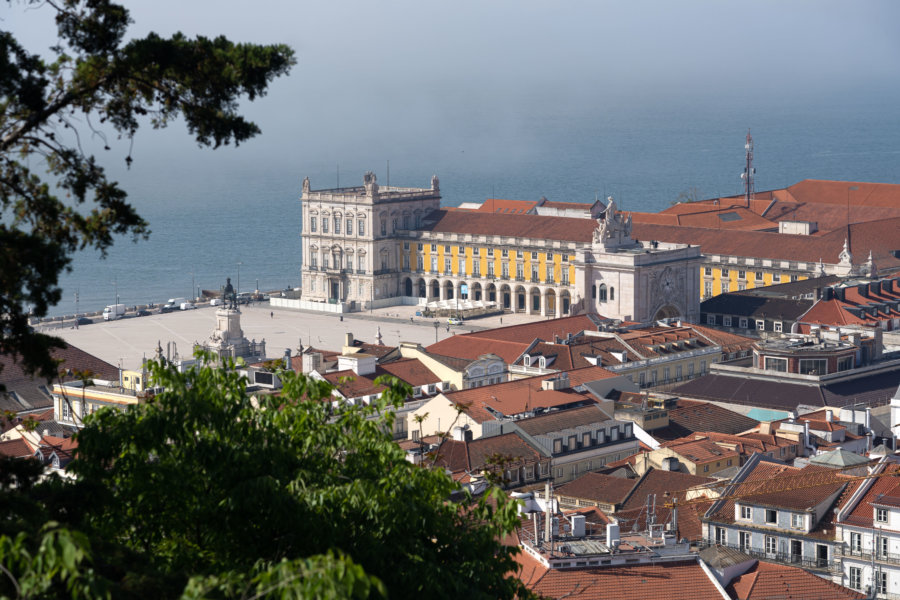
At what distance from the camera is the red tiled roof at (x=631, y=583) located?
30000 mm

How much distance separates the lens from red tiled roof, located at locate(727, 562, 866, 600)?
31.8 m

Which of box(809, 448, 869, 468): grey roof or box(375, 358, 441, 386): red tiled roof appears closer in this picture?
box(809, 448, 869, 468): grey roof

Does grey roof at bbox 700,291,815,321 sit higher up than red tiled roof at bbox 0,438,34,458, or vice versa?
grey roof at bbox 700,291,815,321

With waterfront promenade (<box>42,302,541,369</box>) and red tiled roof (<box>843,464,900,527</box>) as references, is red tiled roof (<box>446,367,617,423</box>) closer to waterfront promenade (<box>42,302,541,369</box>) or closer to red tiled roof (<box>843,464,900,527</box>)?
red tiled roof (<box>843,464,900,527</box>)

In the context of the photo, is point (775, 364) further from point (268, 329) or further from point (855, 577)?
point (268, 329)

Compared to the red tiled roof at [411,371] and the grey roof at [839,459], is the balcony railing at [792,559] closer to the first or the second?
the grey roof at [839,459]

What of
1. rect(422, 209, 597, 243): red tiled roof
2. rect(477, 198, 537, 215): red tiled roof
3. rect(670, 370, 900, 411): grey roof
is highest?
rect(477, 198, 537, 215): red tiled roof

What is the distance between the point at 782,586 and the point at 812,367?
115 feet

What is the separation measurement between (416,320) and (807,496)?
210 ft

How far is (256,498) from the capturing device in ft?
61.7

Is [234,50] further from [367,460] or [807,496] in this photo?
[807,496]

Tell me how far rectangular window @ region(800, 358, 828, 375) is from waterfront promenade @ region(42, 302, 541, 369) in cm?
2684

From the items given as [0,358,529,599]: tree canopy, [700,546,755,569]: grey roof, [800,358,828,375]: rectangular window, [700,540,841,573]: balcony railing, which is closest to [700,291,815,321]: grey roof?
[800,358,828,375]: rectangular window

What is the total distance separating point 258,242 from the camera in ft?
582
